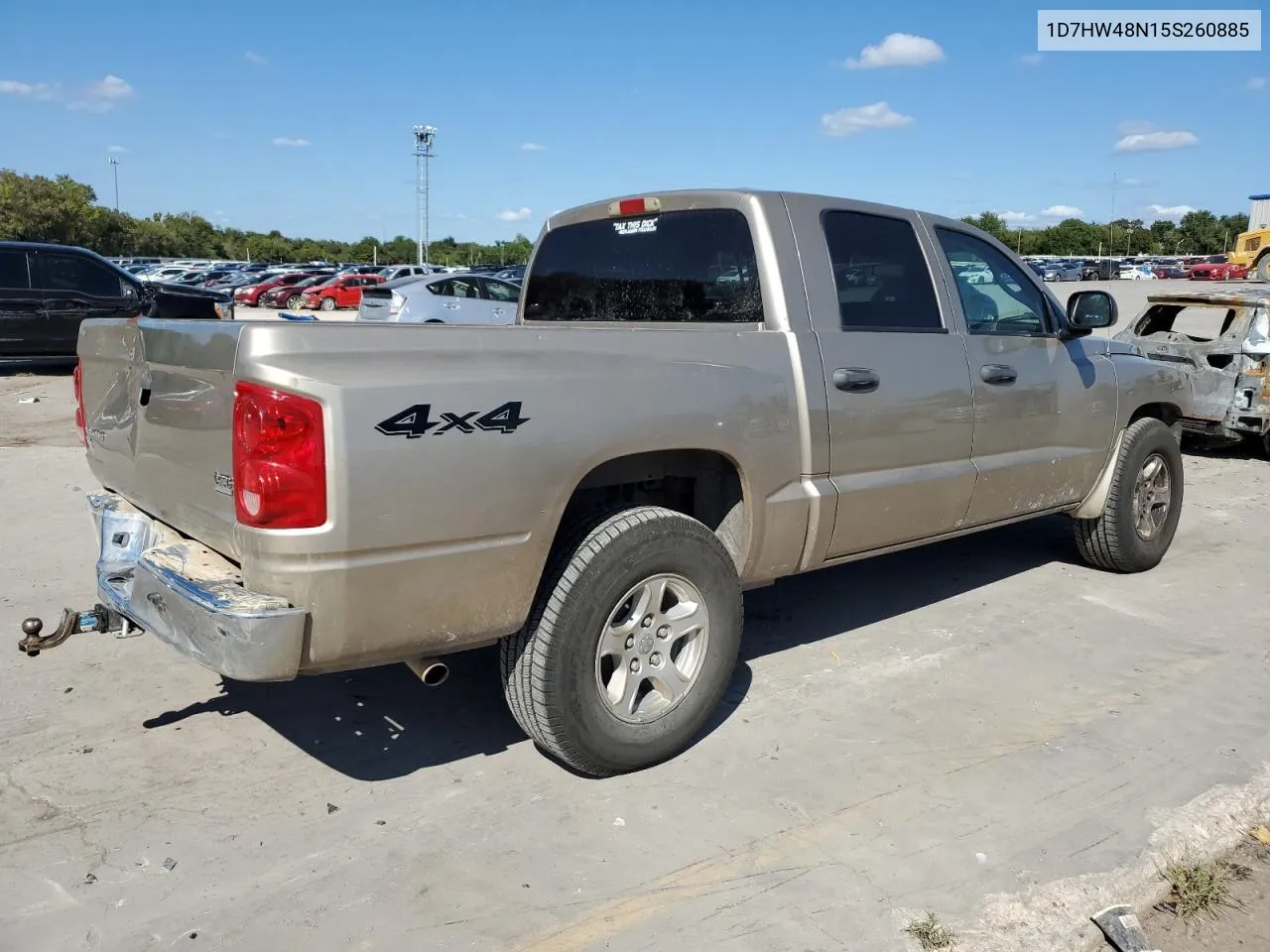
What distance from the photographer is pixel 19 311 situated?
13.4 m

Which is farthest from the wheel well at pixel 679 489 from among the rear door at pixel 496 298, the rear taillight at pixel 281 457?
the rear door at pixel 496 298

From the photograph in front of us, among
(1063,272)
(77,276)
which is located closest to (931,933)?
(77,276)

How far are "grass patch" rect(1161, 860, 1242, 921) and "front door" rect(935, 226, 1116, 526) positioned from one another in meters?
1.92

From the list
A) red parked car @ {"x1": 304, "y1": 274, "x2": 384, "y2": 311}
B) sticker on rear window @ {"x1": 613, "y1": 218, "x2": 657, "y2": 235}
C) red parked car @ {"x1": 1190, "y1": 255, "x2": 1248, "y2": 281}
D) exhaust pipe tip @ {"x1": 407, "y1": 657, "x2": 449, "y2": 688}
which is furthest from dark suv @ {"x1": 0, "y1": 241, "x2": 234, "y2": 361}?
red parked car @ {"x1": 1190, "y1": 255, "x2": 1248, "y2": 281}

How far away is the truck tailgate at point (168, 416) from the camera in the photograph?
2943 millimetres

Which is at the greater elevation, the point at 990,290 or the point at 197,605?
the point at 990,290

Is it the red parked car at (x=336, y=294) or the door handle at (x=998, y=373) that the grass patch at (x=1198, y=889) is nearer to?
the door handle at (x=998, y=373)

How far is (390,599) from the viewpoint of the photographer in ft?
9.49

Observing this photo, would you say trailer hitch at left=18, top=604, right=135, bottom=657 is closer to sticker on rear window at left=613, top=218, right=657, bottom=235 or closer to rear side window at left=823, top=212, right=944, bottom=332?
sticker on rear window at left=613, top=218, right=657, bottom=235

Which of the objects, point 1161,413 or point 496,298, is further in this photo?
point 496,298

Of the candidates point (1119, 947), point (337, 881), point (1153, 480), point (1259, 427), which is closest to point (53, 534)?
point (337, 881)

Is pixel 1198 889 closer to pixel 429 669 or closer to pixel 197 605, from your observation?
pixel 429 669

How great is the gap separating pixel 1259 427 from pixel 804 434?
25.6ft

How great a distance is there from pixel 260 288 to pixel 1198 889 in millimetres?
42796
